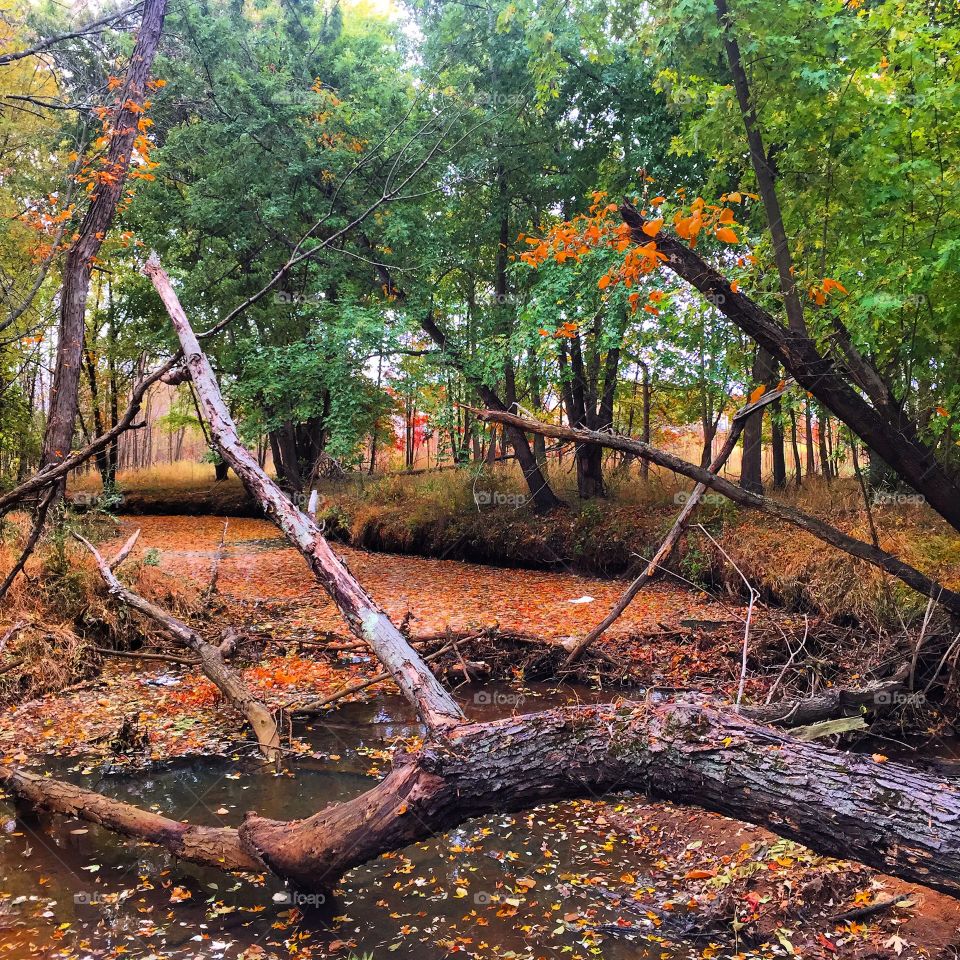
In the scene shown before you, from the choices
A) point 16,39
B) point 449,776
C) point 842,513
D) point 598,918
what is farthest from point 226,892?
point 16,39

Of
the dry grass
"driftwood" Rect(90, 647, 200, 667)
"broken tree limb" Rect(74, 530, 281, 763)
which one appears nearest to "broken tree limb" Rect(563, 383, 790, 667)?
"broken tree limb" Rect(74, 530, 281, 763)

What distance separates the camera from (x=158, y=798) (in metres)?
4.43

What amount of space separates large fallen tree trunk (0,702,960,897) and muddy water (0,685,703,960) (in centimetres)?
24

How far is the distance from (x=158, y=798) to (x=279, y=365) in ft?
25.8

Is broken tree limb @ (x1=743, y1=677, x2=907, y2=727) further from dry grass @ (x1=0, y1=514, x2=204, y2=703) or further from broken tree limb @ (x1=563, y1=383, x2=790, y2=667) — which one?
dry grass @ (x1=0, y1=514, x2=204, y2=703)

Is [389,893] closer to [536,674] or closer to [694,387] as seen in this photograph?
[536,674]

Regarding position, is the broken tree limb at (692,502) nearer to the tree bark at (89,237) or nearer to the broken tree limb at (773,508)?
the broken tree limb at (773,508)

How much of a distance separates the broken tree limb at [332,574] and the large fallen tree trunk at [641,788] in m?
0.32

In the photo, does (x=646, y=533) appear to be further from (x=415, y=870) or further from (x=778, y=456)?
(x=415, y=870)

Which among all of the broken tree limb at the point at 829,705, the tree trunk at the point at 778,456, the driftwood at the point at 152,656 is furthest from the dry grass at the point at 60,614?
the tree trunk at the point at 778,456

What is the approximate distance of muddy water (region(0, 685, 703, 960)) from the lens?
3.09m

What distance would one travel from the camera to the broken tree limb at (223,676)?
5.13m

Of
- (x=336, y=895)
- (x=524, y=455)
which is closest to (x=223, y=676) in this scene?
(x=336, y=895)

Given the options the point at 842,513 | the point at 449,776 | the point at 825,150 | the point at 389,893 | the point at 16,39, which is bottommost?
the point at 389,893
